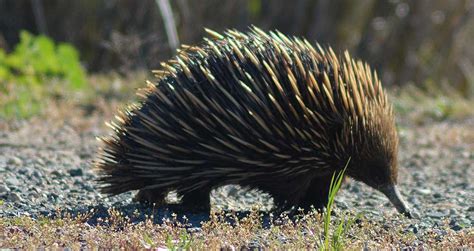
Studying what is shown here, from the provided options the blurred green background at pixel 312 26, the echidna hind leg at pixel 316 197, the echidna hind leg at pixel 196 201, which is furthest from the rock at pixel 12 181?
the blurred green background at pixel 312 26

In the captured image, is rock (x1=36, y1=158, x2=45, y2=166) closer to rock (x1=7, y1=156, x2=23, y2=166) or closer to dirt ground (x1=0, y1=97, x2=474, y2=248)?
dirt ground (x1=0, y1=97, x2=474, y2=248)

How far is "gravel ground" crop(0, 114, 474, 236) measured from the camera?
7.80m

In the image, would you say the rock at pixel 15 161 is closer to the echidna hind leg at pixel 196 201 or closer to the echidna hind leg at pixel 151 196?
the echidna hind leg at pixel 151 196

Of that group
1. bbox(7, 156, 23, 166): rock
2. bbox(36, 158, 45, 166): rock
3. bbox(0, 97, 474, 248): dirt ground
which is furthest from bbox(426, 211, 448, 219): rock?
bbox(7, 156, 23, 166): rock

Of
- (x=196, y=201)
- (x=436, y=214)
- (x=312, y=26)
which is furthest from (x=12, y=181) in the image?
(x=312, y=26)

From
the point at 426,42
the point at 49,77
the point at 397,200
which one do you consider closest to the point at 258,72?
the point at 397,200

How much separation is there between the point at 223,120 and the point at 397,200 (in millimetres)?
1620

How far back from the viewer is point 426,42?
17.4m

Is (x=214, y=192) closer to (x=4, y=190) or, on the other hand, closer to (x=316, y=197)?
(x=316, y=197)

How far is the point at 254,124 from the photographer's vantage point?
7.38m

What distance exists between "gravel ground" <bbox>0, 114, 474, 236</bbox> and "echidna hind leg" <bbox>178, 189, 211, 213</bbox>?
14 centimetres

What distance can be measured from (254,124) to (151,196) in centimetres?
114

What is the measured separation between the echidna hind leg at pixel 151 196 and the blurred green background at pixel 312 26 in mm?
8331

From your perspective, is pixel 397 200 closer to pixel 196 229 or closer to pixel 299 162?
pixel 299 162
